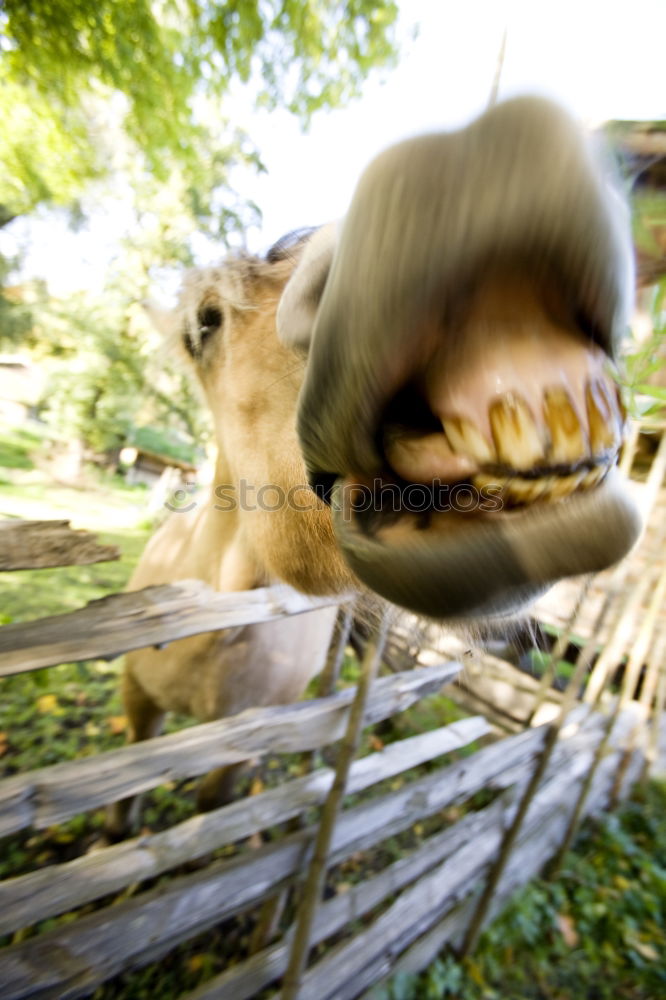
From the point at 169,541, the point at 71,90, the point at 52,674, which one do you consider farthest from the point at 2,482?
the point at 169,541

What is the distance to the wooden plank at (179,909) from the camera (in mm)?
1479

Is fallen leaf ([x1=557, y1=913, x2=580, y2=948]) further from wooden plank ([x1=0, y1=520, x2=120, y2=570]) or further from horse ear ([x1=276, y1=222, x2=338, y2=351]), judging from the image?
horse ear ([x1=276, y1=222, x2=338, y2=351])

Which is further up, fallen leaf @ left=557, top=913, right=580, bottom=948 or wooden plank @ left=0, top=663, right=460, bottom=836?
wooden plank @ left=0, top=663, right=460, bottom=836

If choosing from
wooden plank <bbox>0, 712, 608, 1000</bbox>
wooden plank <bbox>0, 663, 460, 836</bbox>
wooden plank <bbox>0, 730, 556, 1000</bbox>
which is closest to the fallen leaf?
wooden plank <bbox>0, 712, 608, 1000</bbox>

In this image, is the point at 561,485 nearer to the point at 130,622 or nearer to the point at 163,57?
the point at 130,622

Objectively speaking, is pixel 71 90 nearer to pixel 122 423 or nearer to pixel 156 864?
pixel 156 864

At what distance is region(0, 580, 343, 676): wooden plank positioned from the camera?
1.20 meters

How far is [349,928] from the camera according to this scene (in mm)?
3023

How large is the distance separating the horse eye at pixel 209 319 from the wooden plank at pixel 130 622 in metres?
0.95

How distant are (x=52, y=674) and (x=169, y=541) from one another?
121 inches

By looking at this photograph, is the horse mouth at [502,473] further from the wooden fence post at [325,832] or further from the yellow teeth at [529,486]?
the wooden fence post at [325,832]

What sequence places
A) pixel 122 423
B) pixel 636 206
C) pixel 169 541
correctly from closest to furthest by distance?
pixel 636 206
pixel 169 541
pixel 122 423

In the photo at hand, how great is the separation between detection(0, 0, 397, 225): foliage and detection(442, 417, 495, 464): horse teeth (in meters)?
4.25

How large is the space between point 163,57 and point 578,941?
7368 millimetres
